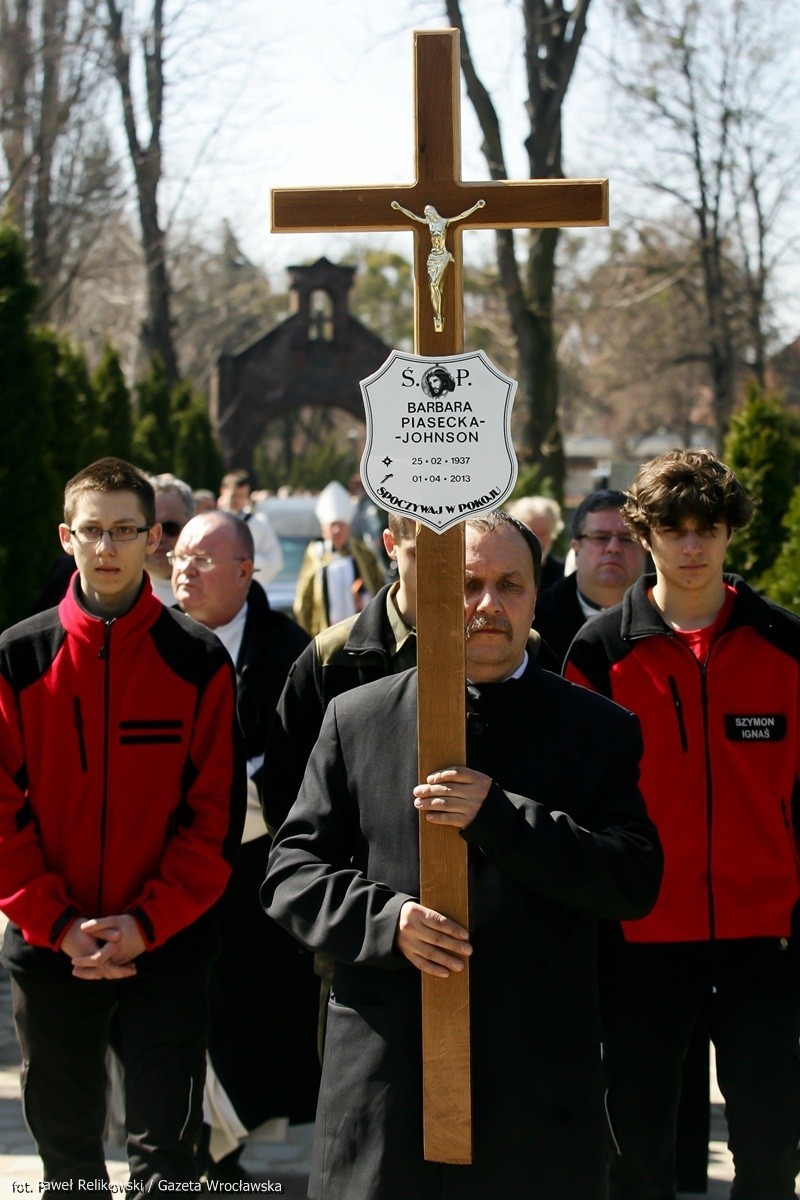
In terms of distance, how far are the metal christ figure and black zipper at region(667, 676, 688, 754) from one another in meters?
1.42

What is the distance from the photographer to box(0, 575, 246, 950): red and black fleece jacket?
397 cm

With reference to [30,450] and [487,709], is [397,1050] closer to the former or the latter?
[487,709]

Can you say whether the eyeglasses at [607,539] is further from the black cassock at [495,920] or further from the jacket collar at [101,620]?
the black cassock at [495,920]

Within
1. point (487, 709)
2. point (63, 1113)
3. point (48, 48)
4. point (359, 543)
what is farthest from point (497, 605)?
point (48, 48)

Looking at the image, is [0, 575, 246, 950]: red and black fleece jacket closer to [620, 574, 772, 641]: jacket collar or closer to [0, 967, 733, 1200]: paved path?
[620, 574, 772, 641]: jacket collar

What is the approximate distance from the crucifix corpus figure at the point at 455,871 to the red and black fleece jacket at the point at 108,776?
0.83 metres

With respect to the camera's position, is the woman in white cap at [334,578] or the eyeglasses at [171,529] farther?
the woman in white cap at [334,578]

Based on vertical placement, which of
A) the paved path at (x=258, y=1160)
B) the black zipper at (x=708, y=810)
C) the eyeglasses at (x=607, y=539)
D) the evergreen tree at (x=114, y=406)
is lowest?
the paved path at (x=258, y=1160)

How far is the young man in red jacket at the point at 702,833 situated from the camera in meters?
3.96

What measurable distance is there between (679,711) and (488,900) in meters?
1.16

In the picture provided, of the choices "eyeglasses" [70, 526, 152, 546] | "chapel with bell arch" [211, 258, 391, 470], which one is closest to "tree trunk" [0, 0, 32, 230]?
"eyeglasses" [70, 526, 152, 546]

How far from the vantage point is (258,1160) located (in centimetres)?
529

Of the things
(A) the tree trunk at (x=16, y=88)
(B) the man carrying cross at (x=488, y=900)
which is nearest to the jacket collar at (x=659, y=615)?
(B) the man carrying cross at (x=488, y=900)

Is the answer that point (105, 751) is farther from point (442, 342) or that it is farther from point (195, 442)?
point (195, 442)
